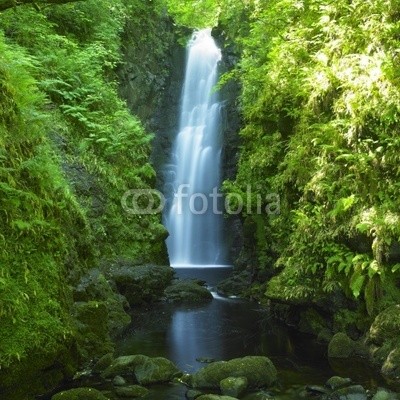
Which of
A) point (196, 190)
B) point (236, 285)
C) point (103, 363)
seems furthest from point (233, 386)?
point (196, 190)

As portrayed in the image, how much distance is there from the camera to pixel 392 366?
24.1ft

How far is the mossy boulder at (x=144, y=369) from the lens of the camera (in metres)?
6.96

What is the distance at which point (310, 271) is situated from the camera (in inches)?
380

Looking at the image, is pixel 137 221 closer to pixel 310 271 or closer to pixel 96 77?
pixel 96 77

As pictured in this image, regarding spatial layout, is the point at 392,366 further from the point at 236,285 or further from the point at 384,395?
the point at 236,285

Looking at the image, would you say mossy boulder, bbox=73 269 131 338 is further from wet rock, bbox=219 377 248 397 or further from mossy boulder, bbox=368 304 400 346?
mossy boulder, bbox=368 304 400 346

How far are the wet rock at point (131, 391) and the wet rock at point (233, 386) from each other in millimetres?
1081

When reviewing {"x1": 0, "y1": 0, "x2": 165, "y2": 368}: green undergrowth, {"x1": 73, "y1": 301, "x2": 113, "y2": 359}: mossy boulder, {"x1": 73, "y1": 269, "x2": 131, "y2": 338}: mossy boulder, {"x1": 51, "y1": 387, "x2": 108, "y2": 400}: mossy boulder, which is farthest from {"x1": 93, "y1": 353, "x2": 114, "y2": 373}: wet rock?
{"x1": 73, "y1": 269, "x2": 131, "y2": 338}: mossy boulder

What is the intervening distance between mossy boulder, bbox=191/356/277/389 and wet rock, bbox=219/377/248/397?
15 cm

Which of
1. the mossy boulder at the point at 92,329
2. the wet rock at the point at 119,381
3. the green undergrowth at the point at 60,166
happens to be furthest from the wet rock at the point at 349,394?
the green undergrowth at the point at 60,166

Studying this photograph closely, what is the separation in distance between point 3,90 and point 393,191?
23.1 feet

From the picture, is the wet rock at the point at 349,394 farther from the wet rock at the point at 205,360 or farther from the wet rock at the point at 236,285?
the wet rock at the point at 236,285

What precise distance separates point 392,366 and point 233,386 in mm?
2609

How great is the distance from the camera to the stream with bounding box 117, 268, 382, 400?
7.23 m
